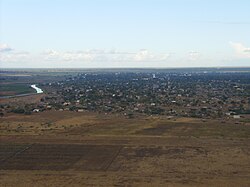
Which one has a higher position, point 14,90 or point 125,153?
point 125,153

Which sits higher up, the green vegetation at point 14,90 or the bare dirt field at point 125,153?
the bare dirt field at point 125,153

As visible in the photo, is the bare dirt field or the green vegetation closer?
the bare dirt field

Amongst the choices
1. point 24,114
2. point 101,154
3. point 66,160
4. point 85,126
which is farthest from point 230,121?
point 24,114

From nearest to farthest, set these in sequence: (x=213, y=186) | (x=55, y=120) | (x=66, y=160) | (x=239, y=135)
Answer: (x=213, y=186) → (x=66, y=160) → (x=239, y=135) → (x=55, y=120)

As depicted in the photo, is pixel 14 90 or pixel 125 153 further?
pixel 14 90

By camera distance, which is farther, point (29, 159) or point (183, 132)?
point (183, 132)

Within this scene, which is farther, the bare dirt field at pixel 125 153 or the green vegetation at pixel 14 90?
the green vegetation at pixel 14 90

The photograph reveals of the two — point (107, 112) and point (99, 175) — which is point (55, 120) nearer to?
point (107, 112)

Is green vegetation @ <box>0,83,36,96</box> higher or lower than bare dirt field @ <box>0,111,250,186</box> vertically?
lower
